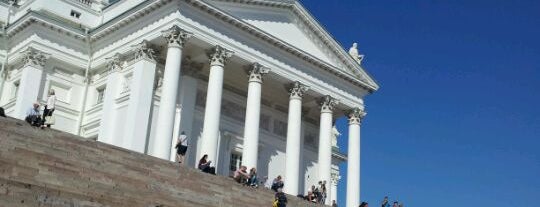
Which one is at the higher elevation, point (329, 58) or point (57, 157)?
point (329, 58)

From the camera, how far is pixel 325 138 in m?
36.8

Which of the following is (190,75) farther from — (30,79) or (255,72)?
(30,79)

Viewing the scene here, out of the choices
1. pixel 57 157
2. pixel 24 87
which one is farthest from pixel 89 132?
pixel 57 157

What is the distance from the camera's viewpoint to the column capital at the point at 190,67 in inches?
1330

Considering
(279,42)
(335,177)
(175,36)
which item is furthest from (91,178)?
(335,177)

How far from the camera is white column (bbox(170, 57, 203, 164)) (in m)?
33.6

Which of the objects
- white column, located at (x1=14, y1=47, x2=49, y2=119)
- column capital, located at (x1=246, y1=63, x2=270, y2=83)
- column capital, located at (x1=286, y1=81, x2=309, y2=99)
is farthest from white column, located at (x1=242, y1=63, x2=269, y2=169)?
white column, located at (x1=14, y1=47, x2=49, y2=119)

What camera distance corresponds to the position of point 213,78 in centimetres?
3139

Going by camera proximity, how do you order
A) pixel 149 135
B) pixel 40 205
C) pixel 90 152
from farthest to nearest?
pixel 149 135, pixel 90 152, pixel 40 205

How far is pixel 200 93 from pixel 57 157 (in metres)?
18.0

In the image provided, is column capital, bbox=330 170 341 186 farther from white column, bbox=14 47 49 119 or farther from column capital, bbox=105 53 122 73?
white column, bbox=14 47 49 119

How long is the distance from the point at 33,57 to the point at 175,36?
793 cm

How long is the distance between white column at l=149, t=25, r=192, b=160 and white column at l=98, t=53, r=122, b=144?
225 centimetres

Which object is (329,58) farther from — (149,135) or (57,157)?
(57,157)
